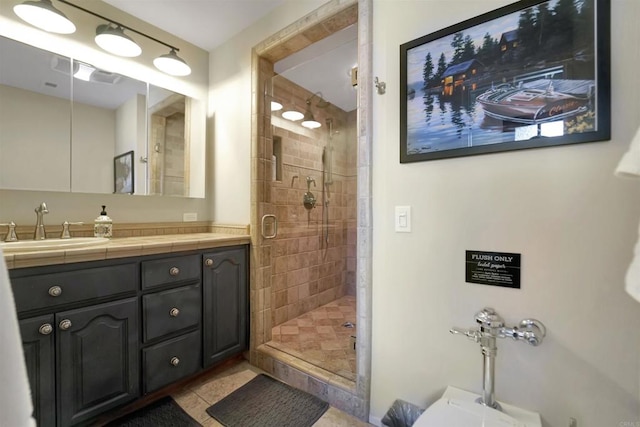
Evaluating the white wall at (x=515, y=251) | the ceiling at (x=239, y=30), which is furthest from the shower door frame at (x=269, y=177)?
the ceiling at (x=239, y=30)

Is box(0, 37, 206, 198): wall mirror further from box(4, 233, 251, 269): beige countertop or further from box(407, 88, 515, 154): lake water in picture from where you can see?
box(407, 88, 515, 154): lake water in picture

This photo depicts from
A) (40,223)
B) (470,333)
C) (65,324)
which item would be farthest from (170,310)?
(470,333)

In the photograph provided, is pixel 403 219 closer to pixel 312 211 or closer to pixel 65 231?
pixel 312 211

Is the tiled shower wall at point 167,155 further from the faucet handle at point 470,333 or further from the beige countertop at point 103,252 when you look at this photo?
the faucet handle at point 470,333

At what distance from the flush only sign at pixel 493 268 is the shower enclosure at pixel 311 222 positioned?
4.24 feet

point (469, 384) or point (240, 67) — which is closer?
point (469, 384)

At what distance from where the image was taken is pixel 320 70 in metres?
2.55

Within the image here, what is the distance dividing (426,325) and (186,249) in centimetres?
144

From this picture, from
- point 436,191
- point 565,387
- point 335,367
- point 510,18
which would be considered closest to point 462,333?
point 565,387

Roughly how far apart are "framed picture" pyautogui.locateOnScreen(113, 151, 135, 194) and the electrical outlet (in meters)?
0.45

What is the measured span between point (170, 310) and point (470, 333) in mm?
1611

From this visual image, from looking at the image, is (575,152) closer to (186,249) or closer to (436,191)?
(436,191)

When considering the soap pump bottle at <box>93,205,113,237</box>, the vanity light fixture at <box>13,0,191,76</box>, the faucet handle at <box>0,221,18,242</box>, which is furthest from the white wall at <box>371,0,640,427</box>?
the faucet handle at <box>0,221,18,242</box>

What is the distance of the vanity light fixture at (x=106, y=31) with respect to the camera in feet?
5.14
